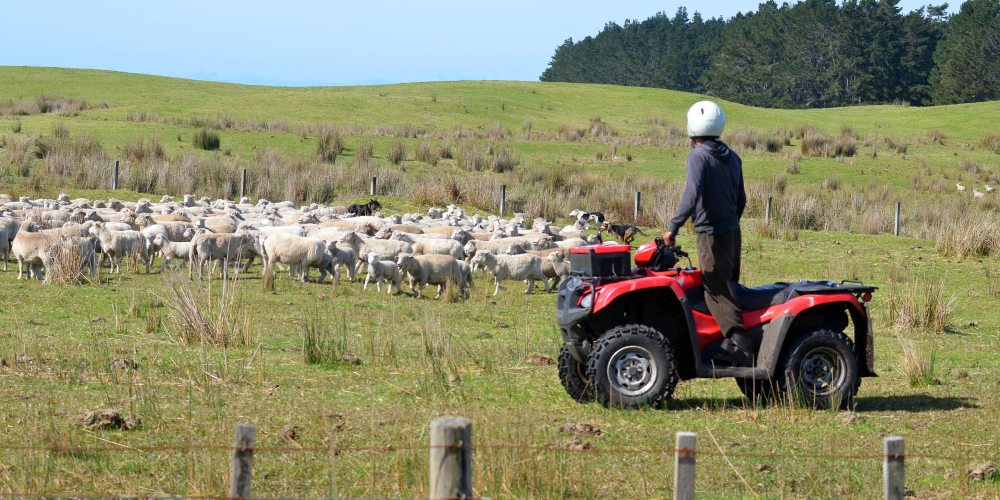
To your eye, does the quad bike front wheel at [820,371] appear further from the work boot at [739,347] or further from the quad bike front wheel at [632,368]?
the quad bike front wheel at [632,368]

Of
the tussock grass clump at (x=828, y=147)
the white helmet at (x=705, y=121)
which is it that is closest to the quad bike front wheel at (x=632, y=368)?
the white helmet at (x=705, y=121)

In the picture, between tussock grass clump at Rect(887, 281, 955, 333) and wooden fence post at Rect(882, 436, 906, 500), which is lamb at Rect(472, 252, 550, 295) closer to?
tussock grass clump at Rect(887, 281, 955, 333)

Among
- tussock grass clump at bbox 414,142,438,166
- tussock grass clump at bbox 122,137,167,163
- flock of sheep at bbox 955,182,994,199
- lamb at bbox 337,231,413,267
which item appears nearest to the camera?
lamb at bbox 337,231,413,267

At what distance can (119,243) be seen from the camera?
20.8m

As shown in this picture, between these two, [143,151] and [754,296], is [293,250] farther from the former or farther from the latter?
[143,151]

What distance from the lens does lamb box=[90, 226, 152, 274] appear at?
20.7 meters

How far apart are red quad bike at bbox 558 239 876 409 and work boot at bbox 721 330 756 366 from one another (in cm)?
5

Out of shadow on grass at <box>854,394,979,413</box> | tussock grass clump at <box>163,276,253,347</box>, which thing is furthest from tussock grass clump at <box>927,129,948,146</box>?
tussock grass clump at <box>163,276,253,347</box>

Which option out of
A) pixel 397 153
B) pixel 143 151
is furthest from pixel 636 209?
pixel 143 151

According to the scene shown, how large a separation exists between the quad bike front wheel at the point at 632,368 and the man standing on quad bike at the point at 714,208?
0.57 m

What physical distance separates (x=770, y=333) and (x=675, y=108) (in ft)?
244

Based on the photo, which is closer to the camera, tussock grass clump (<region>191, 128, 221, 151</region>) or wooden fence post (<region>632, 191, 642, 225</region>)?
wooden fence post (<region>632, 191, 642, 225</region>)

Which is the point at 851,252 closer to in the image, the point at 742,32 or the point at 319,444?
the point at 319,444

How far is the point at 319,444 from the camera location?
27.0 feet
